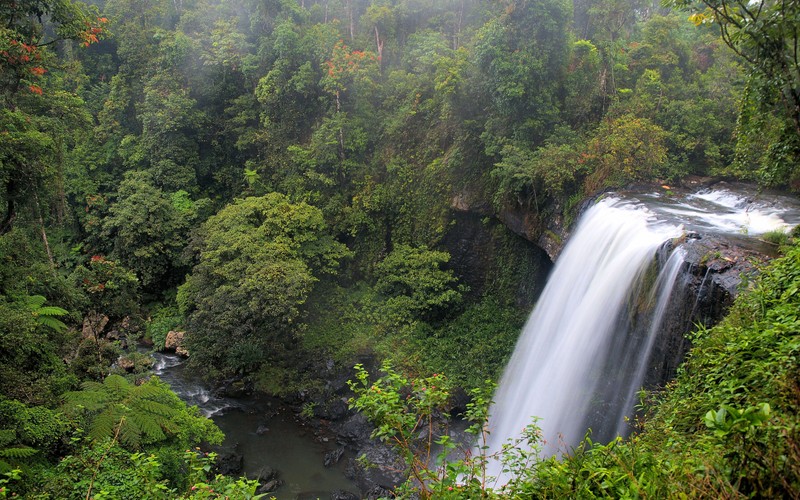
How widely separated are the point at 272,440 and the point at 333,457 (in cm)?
188

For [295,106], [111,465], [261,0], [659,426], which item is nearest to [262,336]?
[111,465]

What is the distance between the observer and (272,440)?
40.5 ft

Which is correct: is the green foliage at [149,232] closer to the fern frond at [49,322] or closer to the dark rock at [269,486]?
the fern frond at [49,322]

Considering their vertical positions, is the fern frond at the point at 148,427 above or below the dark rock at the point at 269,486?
above

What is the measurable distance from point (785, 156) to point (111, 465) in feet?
31.2

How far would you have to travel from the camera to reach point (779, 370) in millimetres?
3451

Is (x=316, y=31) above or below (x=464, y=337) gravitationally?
above

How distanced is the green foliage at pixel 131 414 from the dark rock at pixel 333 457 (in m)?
3.87

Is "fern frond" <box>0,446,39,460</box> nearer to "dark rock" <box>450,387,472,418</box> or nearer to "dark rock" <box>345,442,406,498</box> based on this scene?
"dark rock" <box>345,442,406,498</box>

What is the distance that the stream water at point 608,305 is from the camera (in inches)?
311

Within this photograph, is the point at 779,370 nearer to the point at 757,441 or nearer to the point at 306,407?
the point at 757,441

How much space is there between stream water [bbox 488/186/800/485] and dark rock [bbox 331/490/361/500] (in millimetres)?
3160

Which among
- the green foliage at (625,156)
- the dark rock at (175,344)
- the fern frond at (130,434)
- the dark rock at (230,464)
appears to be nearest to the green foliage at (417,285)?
the green foliage at (625,156)

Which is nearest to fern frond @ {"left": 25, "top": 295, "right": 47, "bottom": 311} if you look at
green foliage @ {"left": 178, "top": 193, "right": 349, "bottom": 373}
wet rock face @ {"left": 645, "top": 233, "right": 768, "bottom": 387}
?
green foliage @ {"left": 178, "top": 193, "right": 349, "bottom": 373}
